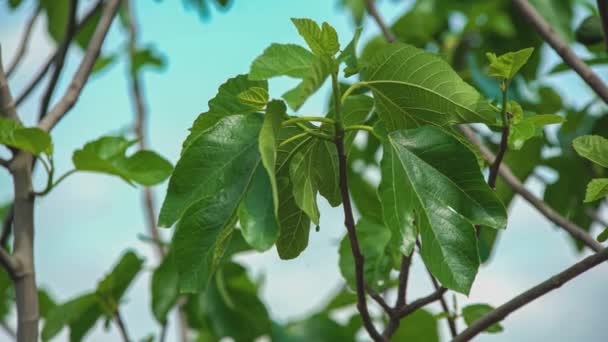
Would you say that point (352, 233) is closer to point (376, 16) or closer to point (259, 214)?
point (259, 214)

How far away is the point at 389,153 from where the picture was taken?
0.61 m

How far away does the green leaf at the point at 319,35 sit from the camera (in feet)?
2.00

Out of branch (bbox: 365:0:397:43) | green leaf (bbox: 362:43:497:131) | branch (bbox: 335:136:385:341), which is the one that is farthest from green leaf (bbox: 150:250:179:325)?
green leaf (bbox: 362:43:497:131)

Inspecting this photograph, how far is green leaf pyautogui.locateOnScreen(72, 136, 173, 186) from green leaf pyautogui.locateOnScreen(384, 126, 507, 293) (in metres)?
0.41

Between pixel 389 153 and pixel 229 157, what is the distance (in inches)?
4.6

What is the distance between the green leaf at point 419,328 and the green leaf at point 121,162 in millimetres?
493

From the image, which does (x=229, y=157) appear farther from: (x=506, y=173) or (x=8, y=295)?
(x=8, y=295)

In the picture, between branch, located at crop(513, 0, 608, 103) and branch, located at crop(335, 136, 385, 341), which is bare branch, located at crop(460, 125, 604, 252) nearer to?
branch, located at crop(513, 0, 608, 103)

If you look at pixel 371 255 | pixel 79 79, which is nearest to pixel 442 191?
pixel 371 255

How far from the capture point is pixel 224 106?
0.63m

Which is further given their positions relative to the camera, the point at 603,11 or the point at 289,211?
the point at 603,11

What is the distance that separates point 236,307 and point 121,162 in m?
0.50

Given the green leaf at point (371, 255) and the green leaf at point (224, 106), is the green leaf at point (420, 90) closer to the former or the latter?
the green leaf at point (224, 106)

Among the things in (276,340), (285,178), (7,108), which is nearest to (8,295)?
(276,340)
